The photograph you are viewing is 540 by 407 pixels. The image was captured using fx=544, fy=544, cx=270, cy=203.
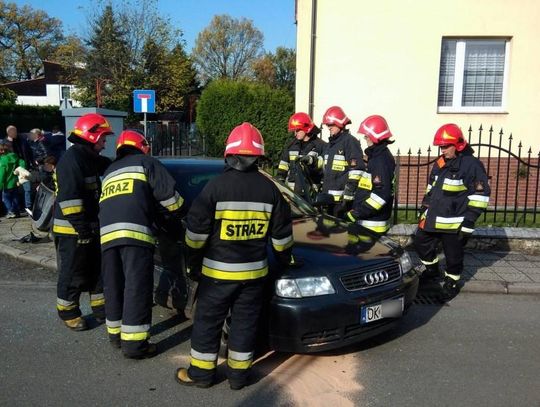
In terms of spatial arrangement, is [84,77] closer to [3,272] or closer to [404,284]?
[3,272]

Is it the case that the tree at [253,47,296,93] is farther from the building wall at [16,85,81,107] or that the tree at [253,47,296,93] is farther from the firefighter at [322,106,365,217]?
the firefighter at [322,106,365,217]

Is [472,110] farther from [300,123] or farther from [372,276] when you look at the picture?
[372,276]

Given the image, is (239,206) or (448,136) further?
(448,136)

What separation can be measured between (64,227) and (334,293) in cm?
227

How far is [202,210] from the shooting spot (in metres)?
3.38

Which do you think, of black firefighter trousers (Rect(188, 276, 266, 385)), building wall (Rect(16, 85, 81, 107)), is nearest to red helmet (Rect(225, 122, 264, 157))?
black firefighter trousers (Rect(188, 276, 266, 385))

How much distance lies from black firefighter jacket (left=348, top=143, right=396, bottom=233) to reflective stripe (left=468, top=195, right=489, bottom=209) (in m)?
0.75

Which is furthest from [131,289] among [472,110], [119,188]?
[472,110]

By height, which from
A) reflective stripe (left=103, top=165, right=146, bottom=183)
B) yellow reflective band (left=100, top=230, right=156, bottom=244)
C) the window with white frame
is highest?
the window with white frame

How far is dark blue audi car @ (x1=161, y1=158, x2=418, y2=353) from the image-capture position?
143 inches

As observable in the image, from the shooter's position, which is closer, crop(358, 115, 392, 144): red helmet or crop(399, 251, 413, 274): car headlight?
crop(399, 251, 413, 274): car headlight

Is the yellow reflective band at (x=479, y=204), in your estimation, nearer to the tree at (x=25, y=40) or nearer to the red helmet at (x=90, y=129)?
the red helmet at (x=90, y=129)

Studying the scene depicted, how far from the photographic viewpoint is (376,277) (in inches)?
156

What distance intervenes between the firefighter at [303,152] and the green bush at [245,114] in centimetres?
589
